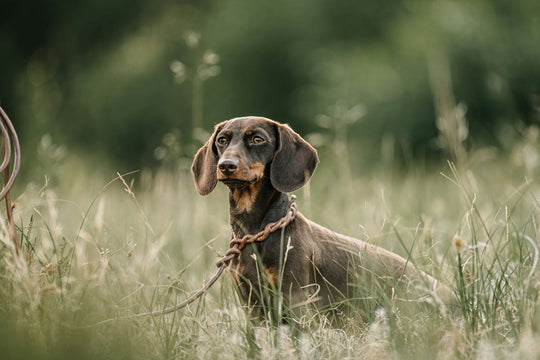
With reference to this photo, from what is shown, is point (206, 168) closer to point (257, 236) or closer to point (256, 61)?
point (257, 236)

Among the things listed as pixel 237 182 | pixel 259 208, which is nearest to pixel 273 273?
pixel 259 208

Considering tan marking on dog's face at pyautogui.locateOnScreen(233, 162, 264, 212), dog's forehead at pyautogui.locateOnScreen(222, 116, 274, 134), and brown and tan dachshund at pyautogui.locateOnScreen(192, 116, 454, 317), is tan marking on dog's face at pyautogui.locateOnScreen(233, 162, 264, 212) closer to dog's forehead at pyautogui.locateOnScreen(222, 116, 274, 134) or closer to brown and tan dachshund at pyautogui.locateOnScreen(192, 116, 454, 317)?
brown and tan dachshund at pyautogui.locateOnScreen(192, 116, 454, 317)

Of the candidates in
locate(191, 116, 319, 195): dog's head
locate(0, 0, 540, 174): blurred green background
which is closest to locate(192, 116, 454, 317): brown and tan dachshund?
locate(191, 116, 319, 195): dog's head

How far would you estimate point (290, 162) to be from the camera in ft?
10.9

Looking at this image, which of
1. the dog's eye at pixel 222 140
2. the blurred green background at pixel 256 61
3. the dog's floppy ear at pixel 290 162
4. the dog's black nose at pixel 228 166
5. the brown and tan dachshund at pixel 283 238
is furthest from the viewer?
the blurred green background at pixel 256 61

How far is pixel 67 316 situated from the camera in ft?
8.43

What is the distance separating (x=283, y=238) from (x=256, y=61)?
13.7 metres

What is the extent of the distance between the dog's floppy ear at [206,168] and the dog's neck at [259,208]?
7.6 inches

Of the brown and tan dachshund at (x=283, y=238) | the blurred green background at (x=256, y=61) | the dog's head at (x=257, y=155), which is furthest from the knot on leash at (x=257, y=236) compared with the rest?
the blurred green background at (x=256, y=61)

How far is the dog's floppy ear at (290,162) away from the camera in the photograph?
3.22 m

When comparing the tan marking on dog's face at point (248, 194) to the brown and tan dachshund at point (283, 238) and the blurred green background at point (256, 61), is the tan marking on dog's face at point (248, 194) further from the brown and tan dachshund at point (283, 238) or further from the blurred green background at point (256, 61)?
the blurred green background at point (256, 61)

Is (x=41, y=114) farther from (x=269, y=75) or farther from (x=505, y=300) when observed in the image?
(x=269, y=75)

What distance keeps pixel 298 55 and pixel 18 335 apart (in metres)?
14.0

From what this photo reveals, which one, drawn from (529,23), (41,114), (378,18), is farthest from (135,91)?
(41,114)
